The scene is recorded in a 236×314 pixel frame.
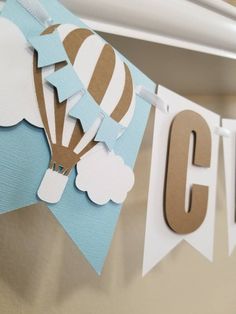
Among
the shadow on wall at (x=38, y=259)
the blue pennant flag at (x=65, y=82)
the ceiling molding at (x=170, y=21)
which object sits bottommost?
the shadow on wall at (x=38, y=259)

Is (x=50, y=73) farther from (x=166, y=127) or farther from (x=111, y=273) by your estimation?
(x=111, y=273)

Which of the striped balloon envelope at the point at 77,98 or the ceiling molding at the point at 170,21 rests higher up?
the ceiling molding at the point at 170,21

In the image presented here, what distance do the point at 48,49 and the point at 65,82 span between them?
0.14 feet

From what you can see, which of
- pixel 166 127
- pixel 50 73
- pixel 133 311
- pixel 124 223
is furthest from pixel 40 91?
pixel 133 311

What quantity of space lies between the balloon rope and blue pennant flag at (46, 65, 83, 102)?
6 cm

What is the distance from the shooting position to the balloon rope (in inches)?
14.0

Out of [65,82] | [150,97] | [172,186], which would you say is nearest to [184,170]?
[172,186]

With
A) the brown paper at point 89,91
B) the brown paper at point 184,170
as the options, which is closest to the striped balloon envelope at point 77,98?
the brown paper at point 89,91

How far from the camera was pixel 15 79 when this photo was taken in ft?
1.11

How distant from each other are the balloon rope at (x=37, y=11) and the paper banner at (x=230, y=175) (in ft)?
1.23

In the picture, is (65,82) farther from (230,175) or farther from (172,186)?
(230,175)

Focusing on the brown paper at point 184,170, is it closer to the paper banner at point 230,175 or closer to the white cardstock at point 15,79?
the paper banner at point 230,175

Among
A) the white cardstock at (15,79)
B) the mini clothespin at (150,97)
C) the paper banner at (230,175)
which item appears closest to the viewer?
the white cardstock at (15,79)

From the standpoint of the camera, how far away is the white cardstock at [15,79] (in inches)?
12.9
